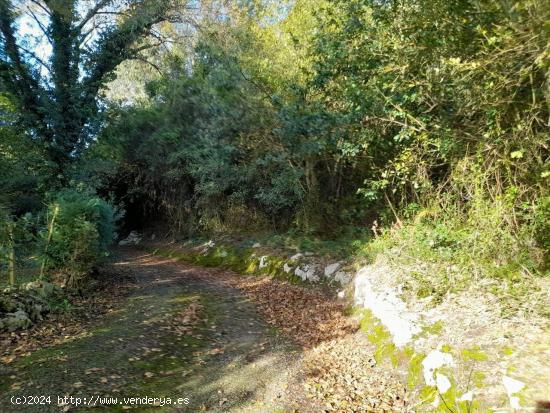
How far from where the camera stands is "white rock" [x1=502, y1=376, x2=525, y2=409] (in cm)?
304

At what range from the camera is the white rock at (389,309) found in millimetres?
4770

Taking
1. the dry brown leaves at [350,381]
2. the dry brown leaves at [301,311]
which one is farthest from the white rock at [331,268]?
the dry brown leaves at [350,381]

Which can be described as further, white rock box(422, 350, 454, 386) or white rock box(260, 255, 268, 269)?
white rock box(260, 255, 268, 269)

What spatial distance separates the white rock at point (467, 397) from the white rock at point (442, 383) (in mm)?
191

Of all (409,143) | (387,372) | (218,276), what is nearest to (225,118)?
(218,276)

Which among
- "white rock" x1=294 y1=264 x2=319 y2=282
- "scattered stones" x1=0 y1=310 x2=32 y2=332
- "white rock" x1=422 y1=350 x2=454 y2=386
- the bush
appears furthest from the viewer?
"white rock" x1=294 y1=264 x2=319 y2=282

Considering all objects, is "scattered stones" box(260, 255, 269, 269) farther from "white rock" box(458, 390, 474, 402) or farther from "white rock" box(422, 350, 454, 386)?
"white rock" box(458, 390, 474, 402)

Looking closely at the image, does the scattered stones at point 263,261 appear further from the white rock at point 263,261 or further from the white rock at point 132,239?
the white rock at point 132,239

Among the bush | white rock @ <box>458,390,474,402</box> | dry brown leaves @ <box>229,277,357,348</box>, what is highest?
the bush

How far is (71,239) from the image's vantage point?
7.84 metres

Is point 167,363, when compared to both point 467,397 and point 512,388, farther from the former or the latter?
point 512,388

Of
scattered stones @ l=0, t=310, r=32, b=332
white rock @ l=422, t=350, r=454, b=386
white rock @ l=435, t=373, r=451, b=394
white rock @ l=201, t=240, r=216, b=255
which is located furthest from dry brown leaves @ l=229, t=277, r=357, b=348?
white rock @ l=201, t=240, r=216, b=255

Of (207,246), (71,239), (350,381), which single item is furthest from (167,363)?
(207,246)

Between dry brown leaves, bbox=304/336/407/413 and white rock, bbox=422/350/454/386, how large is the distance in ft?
1.25
